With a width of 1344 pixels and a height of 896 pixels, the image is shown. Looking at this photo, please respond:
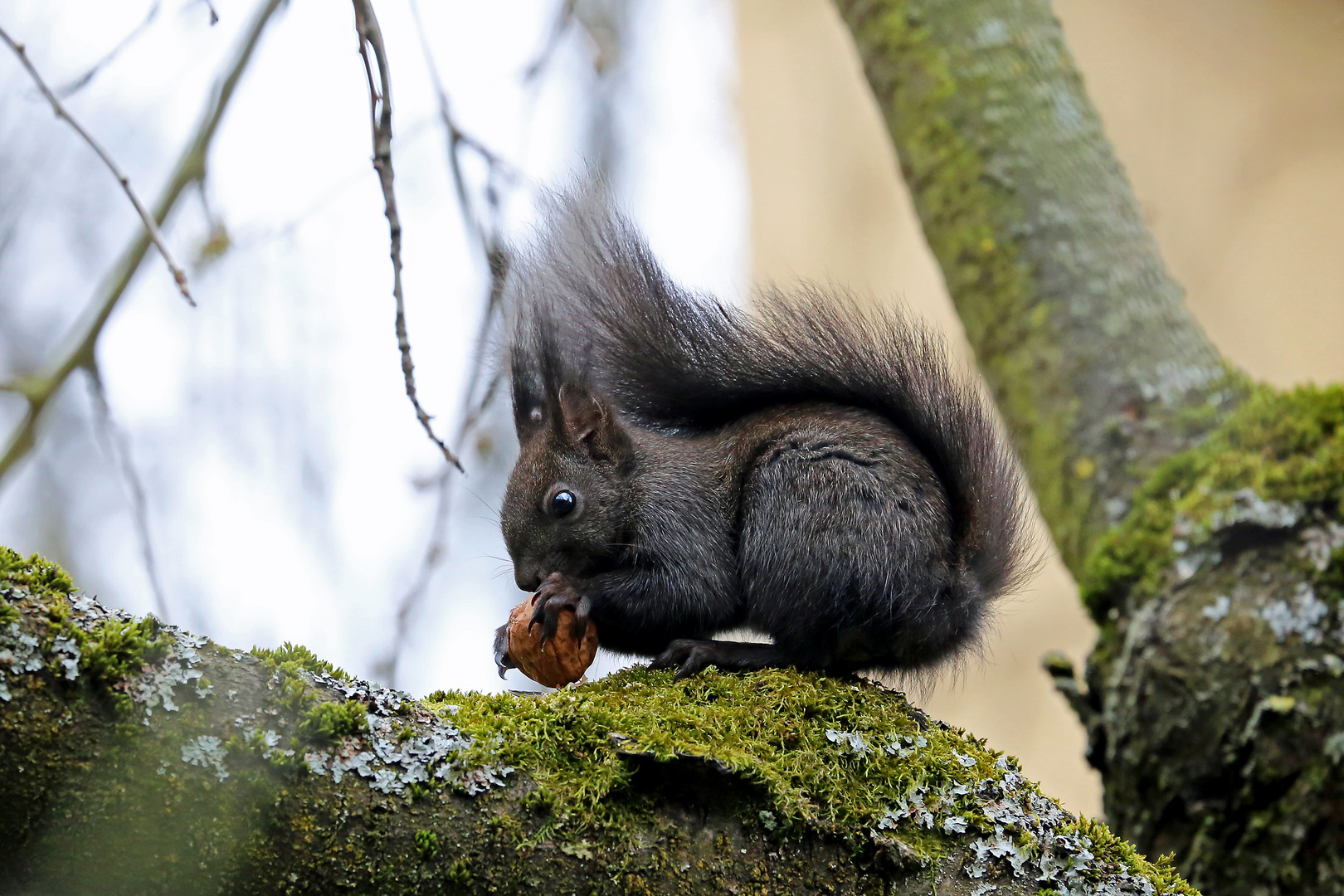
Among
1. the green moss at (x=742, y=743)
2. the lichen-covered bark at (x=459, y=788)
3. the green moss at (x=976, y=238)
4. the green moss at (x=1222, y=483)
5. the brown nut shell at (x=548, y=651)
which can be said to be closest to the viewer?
the lichen-covered bark at (x=459, y=788)

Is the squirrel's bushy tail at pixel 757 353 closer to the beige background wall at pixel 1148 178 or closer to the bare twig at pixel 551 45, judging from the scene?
the bare twig at pixel 551 45

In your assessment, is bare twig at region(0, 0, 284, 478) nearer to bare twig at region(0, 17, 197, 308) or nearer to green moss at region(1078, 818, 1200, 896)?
bare twig at region(0, 17, 197, 308)

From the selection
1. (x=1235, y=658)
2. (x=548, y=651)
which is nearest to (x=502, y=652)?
(x=548, y=651)

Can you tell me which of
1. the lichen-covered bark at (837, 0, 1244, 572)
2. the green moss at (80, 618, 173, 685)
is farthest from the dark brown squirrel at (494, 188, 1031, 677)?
the green moss at (80, 618, 173, 685)

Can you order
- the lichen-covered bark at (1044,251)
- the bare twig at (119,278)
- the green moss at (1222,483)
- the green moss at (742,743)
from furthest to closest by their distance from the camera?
1. the lichen-covered bark at (1044,251)
2. the green moss at (1222,483)
3. the bare twig at (119,278)
4. the green moss at (742,743)

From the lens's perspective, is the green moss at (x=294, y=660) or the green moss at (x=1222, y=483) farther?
the green moss at (x=1222, y=483)

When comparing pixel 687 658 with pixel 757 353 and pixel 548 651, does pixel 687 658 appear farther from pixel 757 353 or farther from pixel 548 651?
pixel 757 353

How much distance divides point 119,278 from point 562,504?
3.16ft

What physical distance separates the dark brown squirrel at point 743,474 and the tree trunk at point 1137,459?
39cm

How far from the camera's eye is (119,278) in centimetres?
193

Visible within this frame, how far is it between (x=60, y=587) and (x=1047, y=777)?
7121 mm

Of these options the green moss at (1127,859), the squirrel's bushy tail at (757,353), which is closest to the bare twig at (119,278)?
the squirrel's bushy tail at (757,353)

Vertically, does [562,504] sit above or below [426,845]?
above

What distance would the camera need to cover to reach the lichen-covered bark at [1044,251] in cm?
255
